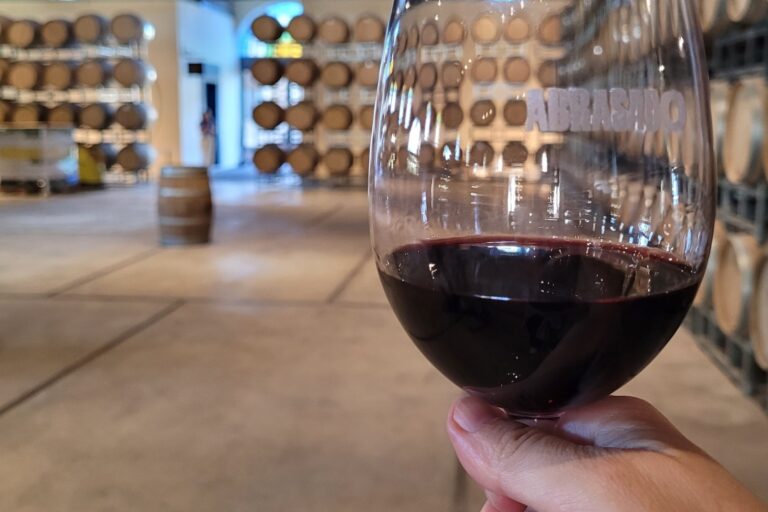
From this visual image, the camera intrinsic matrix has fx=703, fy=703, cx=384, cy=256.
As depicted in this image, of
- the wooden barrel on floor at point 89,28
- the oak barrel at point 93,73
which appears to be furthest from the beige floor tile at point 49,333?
the wooden barrel on floor at point 89,28

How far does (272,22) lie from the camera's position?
8609 mm

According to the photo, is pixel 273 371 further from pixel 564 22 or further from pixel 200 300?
pixel 564 22

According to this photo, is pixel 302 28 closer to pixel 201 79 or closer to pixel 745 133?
pixel 201 79

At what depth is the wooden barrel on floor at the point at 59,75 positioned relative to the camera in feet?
28.9

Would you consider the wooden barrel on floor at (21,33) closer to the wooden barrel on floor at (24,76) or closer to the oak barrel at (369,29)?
the wooden barrel on floor at (24,76)

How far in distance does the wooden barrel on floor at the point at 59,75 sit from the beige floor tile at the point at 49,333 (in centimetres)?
737


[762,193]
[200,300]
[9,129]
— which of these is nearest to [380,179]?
[762,193]

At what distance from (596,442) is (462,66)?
0.28m

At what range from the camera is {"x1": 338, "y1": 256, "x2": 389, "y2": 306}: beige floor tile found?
2457 mm

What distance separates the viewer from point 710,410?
1.59 metres

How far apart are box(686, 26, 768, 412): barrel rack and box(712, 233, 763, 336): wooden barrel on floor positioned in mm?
33

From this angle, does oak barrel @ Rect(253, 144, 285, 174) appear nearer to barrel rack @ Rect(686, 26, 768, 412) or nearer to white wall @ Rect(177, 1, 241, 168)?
white wall @ Rect(177, 1, 241, 168)

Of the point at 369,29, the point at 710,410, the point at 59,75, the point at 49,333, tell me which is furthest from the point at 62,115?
the point at 710,410

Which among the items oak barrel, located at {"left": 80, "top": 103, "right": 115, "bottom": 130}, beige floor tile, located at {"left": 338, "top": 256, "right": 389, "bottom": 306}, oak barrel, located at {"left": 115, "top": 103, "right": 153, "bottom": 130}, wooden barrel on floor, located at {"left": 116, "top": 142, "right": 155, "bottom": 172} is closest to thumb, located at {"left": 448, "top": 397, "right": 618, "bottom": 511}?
beige floor tile, located at {"left": 338, "top": 256, "right": 389, "bottom": 306}
